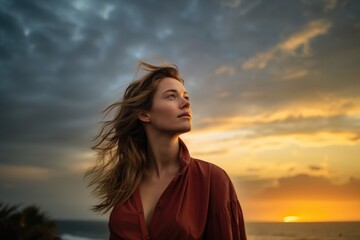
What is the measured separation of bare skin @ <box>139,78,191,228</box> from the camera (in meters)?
3.83

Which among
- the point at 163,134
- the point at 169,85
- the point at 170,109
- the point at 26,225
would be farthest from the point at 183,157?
the point at 26,225

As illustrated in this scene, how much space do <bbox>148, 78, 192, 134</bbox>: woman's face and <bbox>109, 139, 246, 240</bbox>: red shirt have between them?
14.0 inches

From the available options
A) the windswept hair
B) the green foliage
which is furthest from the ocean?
the windswept hair

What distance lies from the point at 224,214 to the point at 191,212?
0.30 metres

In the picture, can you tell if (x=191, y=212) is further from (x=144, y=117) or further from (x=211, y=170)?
(x=144, y=117)

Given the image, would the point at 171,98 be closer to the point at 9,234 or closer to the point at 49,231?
the point at 9,234

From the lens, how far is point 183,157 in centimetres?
390

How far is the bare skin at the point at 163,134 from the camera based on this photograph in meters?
3.83

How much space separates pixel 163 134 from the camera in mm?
4008

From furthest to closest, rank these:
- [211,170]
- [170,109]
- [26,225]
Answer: [26,225], [170,109], [211,170]

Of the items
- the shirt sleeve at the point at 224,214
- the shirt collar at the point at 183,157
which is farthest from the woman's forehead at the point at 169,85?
the shirt sleeve at the point at 224,214

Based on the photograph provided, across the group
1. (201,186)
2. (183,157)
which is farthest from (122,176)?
(201,186)

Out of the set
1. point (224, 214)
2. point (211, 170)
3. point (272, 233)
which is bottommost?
point (224, 214)

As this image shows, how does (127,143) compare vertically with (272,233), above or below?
below
